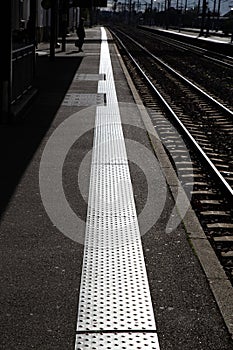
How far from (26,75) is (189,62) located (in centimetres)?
2084

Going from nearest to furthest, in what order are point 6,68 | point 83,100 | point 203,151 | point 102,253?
point 102,253, point 203,151, point 6,68, point 83,100

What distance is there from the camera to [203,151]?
11.1 metres

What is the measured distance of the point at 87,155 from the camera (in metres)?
10.3

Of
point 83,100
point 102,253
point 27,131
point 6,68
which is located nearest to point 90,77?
point 83,100

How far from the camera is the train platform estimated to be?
15.0 feet

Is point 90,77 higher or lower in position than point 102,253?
lower

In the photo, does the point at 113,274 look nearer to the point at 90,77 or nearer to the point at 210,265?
the point at 210,265

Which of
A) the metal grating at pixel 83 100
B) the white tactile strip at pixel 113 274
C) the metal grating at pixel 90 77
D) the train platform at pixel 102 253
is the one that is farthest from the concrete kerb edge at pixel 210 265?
the metal grating at pixel 90 77

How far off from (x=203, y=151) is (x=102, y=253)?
17.5ft

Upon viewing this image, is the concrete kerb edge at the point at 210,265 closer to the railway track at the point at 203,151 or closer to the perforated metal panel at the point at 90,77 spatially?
the railway track at the point at 203,151

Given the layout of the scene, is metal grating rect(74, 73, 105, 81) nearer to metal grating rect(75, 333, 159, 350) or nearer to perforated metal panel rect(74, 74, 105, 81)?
perforated metal panel rect(74, 74, 105, 81)

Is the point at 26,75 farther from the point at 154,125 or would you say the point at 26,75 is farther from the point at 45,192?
the point at 45,192

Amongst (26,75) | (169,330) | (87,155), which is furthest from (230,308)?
(26,75)

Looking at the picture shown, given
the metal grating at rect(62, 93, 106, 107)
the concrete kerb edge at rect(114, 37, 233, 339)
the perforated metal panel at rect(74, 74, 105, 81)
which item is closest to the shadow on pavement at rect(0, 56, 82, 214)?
the metal grating at rect(62, 93, 106, 107)
